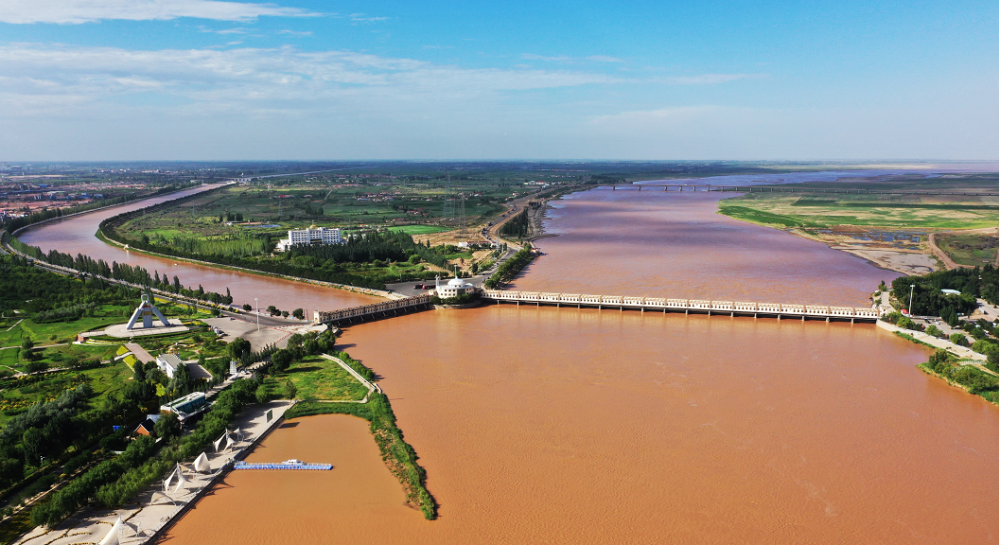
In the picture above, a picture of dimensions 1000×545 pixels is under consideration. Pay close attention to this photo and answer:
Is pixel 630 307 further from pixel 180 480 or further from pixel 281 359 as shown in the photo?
pixel 180 480

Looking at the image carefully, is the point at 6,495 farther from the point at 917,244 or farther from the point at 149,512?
the point at 917,244

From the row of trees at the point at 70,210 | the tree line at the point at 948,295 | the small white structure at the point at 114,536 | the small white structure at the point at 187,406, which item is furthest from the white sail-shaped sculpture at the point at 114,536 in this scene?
the row of trees at the point at 70,210

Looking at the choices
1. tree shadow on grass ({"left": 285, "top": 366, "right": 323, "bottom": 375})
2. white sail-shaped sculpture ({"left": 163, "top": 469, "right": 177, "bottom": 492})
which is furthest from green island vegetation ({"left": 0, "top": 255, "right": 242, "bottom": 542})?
tree shadow on grass ({"left": 285, "top": 366, "right": 323, "bottom": 375})

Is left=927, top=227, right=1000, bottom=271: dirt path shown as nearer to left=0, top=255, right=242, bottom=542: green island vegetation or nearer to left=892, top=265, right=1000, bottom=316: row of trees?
left=892, top=265, right=1000, bottom=316: row of trees

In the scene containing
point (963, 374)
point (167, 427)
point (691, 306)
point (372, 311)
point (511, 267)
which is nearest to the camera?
point (167, 427)

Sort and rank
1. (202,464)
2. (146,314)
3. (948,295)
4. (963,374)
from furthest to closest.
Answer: (948,295), (146,314), (963,374), (202,464)

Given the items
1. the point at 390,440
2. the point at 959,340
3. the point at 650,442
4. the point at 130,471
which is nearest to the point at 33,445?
the point at 130,471
